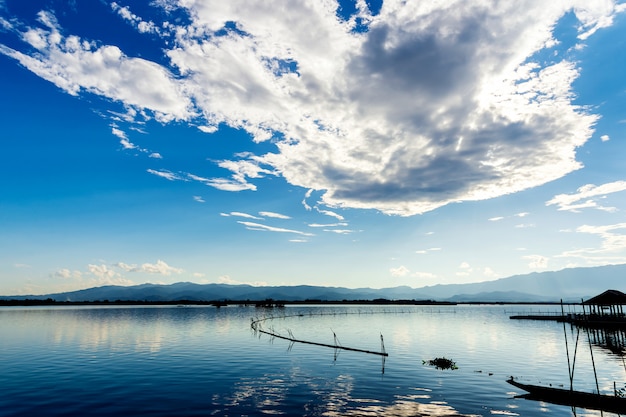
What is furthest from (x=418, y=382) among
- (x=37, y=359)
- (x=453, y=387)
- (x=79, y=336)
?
(x=79, y=336)

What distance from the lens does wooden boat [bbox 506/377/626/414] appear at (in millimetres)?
28641

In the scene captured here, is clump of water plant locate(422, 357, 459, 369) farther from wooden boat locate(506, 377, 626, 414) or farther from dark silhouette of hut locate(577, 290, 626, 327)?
dark silhouette of hut locate(577, 290, 626, 327)

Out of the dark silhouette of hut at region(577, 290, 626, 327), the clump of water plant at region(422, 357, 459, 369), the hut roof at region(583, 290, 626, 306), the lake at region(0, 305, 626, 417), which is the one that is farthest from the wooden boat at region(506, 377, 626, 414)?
the hut roof at region(583, 290, 626, 306)

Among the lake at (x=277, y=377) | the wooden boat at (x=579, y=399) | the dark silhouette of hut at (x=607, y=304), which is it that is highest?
the dark silhouette of hut at (x=607, y=304)

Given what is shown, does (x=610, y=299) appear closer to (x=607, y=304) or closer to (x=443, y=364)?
(x=607, y=304)

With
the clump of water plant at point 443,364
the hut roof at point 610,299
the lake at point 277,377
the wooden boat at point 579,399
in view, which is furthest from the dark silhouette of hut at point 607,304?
the wooden boat at point 579,399

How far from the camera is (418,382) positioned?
41.4 meters

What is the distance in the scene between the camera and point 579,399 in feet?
102

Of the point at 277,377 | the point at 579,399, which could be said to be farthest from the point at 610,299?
the point at 277,377

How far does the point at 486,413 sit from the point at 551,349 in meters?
49.0

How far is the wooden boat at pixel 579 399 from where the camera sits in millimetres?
28641

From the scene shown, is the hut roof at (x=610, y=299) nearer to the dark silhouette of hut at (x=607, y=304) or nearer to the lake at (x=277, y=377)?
the dark silhouette of hut at (x=607, y=304)

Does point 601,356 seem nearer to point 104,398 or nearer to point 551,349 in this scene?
point 551,349

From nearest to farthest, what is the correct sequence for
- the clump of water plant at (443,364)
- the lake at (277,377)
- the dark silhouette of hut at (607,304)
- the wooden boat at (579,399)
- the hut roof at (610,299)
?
the wooden boat at (579,399), the lake at (277,377), the clump of water plant at (443,364), the hut roof at (610,299), the dark silhouette of hut at (607,304)
